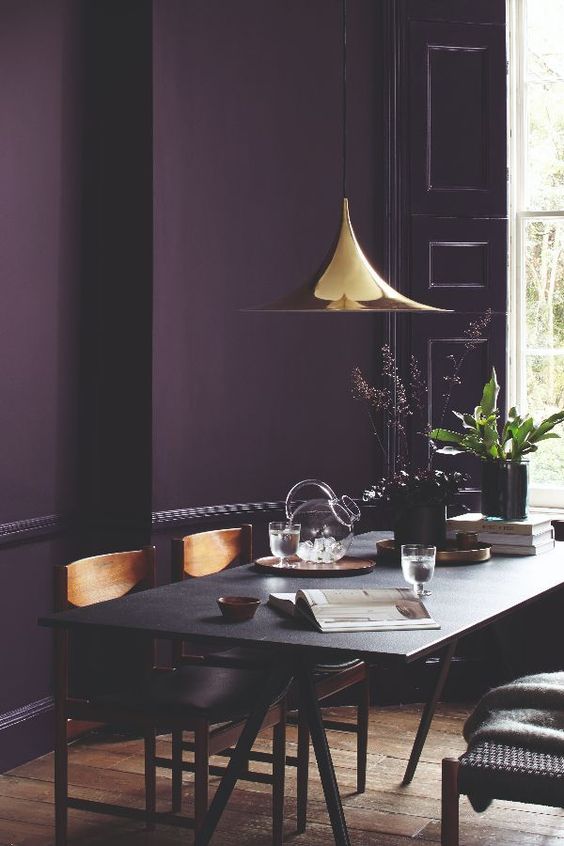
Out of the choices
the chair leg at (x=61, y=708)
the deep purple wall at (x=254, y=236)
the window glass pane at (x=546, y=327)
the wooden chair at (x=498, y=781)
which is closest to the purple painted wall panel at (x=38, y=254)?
the deep purple wall at (x=254, y=236)

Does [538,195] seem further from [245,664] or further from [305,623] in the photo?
[305,623]

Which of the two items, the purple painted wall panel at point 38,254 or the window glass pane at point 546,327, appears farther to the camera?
the window glass pane at point 546,327

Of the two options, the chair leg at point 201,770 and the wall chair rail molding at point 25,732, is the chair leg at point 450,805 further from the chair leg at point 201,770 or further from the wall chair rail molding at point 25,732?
the wall chair rail molding at point 25,732

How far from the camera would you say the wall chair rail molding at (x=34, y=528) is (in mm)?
4297

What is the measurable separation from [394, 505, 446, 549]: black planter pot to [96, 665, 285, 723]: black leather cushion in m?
0.67

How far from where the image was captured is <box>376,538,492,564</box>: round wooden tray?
386cm

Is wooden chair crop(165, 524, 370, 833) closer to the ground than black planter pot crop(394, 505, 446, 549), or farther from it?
closer to the ground

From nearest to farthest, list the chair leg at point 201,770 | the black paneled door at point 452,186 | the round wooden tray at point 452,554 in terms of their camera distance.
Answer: the chair leg at point 201,770, the round wooden tray at point 452,554, the black paneled door at point 452,186

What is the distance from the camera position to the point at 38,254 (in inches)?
176

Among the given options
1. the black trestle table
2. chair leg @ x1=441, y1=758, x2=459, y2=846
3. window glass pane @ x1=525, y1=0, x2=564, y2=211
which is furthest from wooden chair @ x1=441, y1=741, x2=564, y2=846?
window glass pane @ x1=525, y1=0, x2=564, y2=211

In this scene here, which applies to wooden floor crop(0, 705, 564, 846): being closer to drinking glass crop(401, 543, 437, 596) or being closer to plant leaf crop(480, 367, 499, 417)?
drinking glass crop(401, 543, 437, 596)

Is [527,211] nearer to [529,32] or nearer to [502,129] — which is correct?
[502,129]

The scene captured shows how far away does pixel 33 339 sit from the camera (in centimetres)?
444

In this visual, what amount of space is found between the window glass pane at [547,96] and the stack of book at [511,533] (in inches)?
72.2
